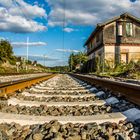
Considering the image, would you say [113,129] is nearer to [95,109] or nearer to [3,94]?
[95,109]

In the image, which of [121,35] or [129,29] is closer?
[121,35]

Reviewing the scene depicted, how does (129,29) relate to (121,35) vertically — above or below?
above

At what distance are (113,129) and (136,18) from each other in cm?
3825

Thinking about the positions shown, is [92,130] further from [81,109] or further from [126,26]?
[126,26]

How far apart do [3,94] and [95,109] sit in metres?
Answer: 2.09

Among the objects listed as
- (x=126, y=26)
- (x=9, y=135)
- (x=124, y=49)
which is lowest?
(x=9, y=135)

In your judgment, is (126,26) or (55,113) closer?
(55,113)

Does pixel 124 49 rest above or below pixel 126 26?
below

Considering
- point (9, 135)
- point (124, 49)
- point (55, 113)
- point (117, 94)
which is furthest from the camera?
point (124, 49)

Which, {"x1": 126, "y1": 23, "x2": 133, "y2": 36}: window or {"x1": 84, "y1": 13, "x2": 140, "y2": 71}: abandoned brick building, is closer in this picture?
{"x1": 84, "y1": 13, "x2": 140, "y2": 71}: abandoned brick building

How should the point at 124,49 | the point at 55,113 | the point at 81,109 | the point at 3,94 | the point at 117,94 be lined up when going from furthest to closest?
1. the point at 124,49
2. the point at 117,94
3. the point at 3,94
4. the point at 81,109
5. the point at 55,113

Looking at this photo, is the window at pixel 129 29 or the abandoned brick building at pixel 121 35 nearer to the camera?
the abandoned brick building at pixel 121 35

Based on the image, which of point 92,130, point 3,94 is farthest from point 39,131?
point 3,94

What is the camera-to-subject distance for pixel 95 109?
5.25 m
